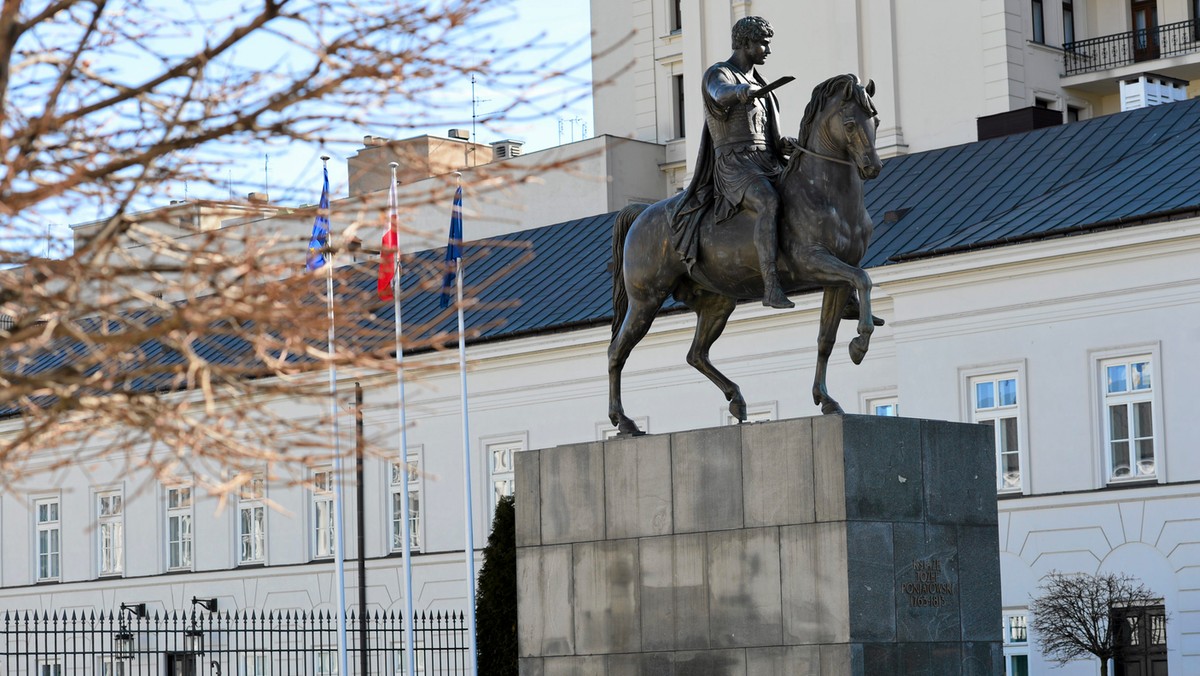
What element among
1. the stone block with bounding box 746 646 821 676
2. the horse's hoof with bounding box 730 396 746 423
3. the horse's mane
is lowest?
the stone block with bounding box 746 646 821 676

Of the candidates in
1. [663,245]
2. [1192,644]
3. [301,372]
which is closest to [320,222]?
[301,372]

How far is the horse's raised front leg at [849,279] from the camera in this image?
48.3 feet

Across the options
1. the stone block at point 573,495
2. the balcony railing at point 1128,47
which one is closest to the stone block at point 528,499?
the stone block at point 573,495

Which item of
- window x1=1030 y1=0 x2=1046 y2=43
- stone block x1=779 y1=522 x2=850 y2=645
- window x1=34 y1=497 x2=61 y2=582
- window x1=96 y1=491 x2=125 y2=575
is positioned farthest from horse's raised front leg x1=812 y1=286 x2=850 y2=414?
window x1=1030 y1=0 x2=1046 y2=43

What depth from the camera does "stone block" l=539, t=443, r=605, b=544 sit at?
634 inches

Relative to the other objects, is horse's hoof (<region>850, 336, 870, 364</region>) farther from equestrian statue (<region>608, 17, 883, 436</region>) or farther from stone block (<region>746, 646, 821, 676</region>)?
stone block (<region>746, 646, 821, 676</region>)

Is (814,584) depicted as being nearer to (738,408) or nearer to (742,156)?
(738,408)

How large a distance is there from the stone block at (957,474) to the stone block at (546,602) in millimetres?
2783

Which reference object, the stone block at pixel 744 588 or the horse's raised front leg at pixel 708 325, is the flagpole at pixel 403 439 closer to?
the horse's raised front leg at pixel 708 325

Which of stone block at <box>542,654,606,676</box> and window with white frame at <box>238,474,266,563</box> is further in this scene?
window with white frame at <box>238,474,266,563</box>

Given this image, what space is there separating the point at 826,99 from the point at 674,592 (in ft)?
11.3

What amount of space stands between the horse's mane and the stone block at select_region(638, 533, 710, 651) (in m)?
2.62

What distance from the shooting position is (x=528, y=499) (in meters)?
16.7

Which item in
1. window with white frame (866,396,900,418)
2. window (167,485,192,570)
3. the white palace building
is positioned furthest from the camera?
window (167,485,192,570)
